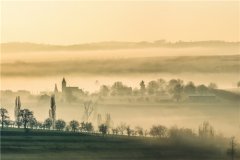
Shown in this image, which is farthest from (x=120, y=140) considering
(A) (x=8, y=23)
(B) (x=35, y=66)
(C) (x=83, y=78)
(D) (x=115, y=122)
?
(A) (x=8, y=23)

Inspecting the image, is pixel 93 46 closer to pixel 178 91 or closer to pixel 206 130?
pixel 178 91

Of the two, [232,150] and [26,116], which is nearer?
[26,116]

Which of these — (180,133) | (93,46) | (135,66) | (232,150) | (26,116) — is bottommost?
(232,150)

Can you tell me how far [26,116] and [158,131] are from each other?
104 centimetres

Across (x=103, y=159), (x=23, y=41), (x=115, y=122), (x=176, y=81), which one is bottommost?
(x=103, y=159)

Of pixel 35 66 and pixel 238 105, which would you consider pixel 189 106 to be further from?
pixel 35 66

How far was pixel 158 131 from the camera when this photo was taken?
482cm

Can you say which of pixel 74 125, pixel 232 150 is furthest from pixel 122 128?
pixel 232 150

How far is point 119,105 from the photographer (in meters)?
4.85

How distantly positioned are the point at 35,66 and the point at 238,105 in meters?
1.65

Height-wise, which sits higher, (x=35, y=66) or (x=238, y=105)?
(x=35, y=66)

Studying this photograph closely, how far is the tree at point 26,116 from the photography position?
15.6 feet

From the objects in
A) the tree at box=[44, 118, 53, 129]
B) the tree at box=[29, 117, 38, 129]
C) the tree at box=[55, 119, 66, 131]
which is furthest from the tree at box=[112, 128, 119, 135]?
the tree at box=[29, 117, 38, 129]

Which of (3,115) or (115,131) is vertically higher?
(3,115)
